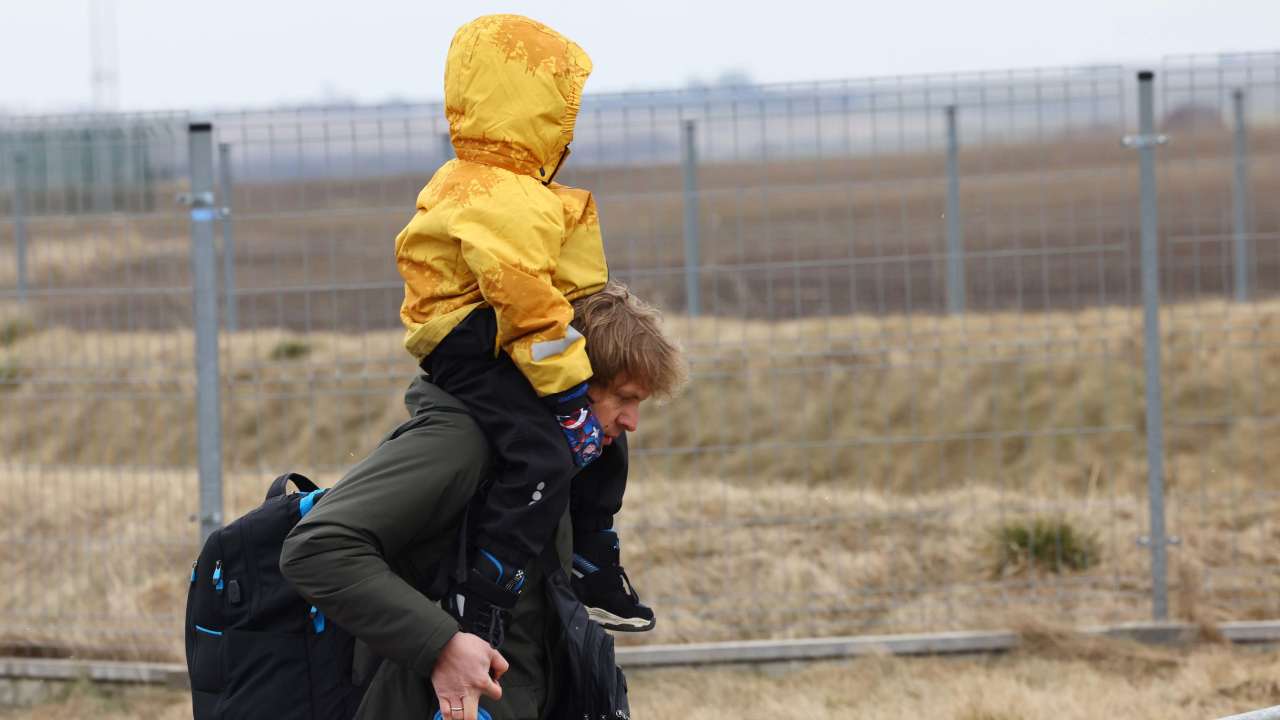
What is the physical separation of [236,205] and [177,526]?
164 cm

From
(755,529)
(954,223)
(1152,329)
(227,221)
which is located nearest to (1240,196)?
(954,223)

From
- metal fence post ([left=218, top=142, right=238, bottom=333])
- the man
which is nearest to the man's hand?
the man

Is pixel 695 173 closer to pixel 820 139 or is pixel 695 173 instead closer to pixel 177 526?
pixel 820 139

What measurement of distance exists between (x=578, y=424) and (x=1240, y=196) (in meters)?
7.38

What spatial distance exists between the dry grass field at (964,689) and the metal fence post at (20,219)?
1.79 m

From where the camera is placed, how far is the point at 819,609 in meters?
6.24

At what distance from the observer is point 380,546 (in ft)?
7.59

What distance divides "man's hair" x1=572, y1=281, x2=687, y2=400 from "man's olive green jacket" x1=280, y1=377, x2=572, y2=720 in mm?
278

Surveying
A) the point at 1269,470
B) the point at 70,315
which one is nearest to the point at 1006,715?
the point at 70,315

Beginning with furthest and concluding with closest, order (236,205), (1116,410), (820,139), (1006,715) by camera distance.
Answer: (1116,410)
(820,139)
(236,205)
(1006,715)

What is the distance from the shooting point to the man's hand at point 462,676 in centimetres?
229

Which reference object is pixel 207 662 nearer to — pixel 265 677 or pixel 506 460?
pixel 265 677

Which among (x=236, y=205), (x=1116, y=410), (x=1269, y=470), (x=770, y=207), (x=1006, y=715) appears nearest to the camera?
(x=1006, y=715)

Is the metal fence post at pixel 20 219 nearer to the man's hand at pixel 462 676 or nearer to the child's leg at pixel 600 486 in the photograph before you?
the child's leg at pixel 600 486
